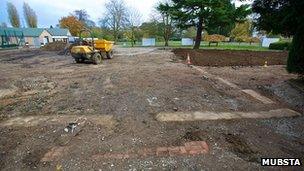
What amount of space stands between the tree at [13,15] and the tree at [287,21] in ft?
266

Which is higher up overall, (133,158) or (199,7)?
Result: (199,7)

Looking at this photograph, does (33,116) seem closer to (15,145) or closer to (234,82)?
(15,145)

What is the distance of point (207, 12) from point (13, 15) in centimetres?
7147

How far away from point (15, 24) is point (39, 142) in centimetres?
8133

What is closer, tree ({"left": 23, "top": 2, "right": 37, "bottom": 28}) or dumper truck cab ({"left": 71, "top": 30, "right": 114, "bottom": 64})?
dumper truck cab ({"left": 71, "top": 30, "right": 114, "bottom": 64})

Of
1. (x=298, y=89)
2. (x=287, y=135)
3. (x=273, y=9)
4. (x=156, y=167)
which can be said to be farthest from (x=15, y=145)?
(x=298, y=89)

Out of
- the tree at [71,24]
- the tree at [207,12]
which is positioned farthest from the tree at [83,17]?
the tree at [207,12]

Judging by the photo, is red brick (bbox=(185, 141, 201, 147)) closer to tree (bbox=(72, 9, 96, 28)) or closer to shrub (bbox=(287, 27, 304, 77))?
shrub (bbox=(287, 27, 304, 77))

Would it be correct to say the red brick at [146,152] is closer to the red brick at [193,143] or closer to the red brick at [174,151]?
the red brick at [174,151]

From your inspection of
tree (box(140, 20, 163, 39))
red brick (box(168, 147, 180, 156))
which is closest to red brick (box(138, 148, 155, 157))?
red brick (box(168, 147, 180, 156))

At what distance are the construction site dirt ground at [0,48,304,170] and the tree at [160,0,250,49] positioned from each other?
13.8m

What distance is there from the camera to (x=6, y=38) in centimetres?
4444

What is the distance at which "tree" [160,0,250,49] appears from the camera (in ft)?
74.2

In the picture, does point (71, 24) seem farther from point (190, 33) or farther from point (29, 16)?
point (190, 33)
